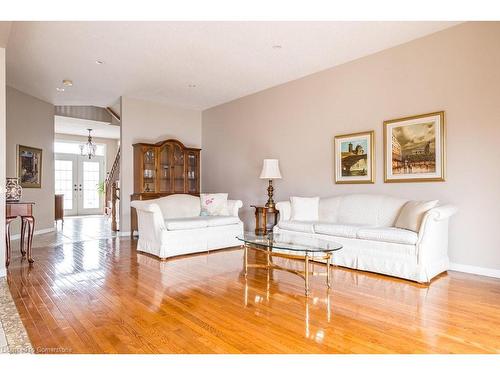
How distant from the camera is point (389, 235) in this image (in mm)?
3529

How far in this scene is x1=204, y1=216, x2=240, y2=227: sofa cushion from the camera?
498cm

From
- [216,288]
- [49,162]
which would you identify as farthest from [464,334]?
[49,162]

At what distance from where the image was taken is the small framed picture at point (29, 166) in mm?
6352

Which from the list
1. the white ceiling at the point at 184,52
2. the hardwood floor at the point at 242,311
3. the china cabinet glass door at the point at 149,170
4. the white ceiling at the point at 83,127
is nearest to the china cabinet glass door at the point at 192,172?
the china cabinet glass door at the point at 149,170

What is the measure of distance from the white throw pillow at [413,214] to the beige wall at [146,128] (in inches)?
197

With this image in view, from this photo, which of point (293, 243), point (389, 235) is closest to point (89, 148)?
point (293, 243)

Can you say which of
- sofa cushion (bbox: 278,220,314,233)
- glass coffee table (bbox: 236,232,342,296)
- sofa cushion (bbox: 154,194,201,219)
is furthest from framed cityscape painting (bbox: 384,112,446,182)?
sofa cushion (bbox: 154,194,201,219)

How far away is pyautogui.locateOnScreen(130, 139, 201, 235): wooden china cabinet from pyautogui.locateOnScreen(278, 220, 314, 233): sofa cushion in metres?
3.03

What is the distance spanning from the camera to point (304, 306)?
8.64ft

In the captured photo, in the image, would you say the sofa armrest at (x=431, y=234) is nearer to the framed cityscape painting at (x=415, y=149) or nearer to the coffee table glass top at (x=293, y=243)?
the framed cityscape painting at (x=415, y=149)

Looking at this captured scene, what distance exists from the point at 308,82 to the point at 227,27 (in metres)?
2.09

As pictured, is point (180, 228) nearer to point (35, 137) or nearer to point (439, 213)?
point (439, 213)

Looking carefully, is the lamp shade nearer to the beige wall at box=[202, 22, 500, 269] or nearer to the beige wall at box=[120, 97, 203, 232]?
the beige wall at box=[202, 22, 500, 269]

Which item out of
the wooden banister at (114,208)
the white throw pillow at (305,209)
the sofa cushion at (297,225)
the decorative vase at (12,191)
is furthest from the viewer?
the wooden banister at (114,208)
